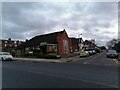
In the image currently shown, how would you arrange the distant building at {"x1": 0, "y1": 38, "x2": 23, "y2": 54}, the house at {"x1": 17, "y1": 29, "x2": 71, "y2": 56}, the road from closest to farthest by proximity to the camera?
1. the road
2. the house at {"x1": 17, "y1": 29, "x2": 71, "y2": 56}
3. the distant building at {"x1": 0, "y1": 38, "x2": 23, "y2": 54}

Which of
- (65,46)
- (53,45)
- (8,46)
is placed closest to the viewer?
(53,45)

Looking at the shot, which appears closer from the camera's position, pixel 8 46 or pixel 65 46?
pixel 65 46

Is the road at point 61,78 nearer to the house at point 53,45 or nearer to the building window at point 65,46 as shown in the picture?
the house at point 53,45

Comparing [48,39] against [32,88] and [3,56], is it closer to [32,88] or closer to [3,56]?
[3,56]

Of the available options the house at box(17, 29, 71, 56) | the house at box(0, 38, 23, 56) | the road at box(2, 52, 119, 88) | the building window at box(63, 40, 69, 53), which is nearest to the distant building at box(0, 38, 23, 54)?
the house at box(0, 38, 23, 56)

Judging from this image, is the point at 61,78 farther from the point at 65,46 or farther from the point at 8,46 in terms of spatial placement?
the point at 8,46

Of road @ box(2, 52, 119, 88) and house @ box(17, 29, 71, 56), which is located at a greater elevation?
house @ box(17, 29, 71, 56)

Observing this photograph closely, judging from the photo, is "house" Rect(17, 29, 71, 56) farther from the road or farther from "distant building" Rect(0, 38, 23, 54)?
the road

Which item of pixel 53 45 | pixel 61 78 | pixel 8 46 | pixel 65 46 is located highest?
pixel 8 46

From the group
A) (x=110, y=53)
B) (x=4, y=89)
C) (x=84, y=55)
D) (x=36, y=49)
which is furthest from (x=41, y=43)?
(x=4, y=89)

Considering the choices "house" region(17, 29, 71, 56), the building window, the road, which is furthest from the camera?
the building window

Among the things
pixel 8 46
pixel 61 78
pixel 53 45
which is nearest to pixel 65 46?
pixel 53 45

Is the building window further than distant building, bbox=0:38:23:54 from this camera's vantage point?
No

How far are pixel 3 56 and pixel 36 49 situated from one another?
84.5 ft
